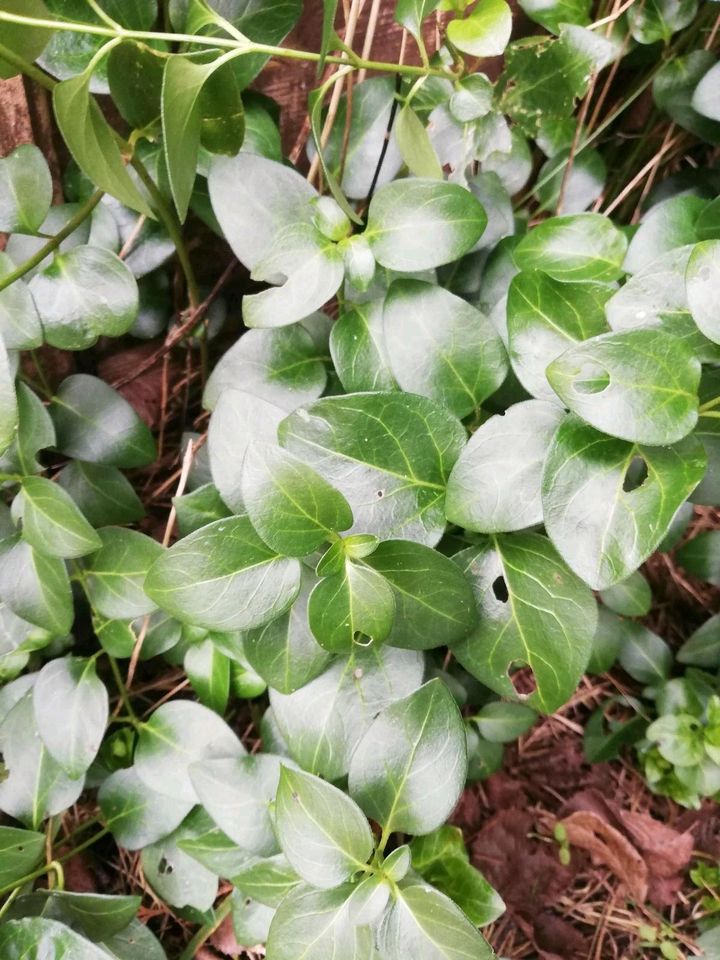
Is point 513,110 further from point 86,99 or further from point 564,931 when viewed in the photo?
point 564,931

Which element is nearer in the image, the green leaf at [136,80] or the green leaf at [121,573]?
the green leaf at [136,80]

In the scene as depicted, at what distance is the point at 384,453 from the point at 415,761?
27 centimetres

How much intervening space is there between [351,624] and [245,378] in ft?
0.96

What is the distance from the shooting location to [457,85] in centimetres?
74

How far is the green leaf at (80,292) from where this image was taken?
2.35ft

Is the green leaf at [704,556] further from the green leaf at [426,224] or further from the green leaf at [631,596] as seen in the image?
the green leaf at [426,224]

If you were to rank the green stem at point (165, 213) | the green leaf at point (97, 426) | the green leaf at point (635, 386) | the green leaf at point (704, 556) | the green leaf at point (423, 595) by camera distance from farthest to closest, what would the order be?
the green leaf at point (704, 556)
the green leaf at point (97, 426)
the green stem at point (165, 213)
the green leaf at point (423, 595)
the green leaf at point (635, 386)

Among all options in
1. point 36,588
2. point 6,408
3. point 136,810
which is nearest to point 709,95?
point 6,408

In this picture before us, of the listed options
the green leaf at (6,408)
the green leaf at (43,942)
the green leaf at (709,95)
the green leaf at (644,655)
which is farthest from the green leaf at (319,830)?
the green leaf at (709,95)

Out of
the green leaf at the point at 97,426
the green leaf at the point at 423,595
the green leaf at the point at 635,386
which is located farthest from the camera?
the green leaf at the point at 97,426

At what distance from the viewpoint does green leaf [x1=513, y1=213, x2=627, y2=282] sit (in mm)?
737

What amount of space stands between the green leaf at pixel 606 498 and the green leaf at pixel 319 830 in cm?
28

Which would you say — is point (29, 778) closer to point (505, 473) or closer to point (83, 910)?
point (83, 910)

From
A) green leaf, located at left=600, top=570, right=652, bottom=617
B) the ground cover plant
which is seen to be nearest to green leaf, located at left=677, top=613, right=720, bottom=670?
the ground cover plant
